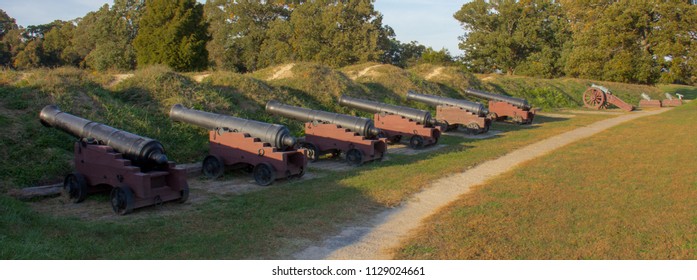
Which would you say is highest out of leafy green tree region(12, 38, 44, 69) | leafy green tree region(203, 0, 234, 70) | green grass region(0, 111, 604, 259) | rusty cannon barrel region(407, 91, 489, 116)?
leafy green tree region(203, 0, 234, 70)

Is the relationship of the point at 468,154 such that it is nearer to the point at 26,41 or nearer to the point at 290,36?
the point at 290,36

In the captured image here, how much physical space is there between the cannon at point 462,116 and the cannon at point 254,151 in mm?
7447

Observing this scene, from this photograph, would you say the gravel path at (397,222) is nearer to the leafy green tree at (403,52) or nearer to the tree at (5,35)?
the tree at (5,35)

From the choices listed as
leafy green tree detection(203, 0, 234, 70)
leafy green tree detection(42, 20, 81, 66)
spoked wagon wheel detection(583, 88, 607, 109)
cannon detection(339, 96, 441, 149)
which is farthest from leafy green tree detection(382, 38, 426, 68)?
cannon detection(339, 96, 441, 149)

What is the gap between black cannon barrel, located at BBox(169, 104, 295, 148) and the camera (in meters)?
7.36

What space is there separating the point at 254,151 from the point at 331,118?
2533mm

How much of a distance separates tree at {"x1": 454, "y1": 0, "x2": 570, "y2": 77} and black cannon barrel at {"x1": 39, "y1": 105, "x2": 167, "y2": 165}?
3822 centimetres

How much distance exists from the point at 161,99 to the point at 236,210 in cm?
613

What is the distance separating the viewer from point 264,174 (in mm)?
7191

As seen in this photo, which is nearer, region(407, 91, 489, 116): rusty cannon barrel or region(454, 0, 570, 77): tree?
region(407, 91, 489, 116): rusty cannon barrel

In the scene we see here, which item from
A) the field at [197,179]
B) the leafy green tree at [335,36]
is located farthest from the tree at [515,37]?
the field at [197,179]

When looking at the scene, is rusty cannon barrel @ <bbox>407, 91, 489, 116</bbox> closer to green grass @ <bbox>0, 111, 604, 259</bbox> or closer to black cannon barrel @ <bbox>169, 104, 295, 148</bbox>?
green grass @ <bbox>0, 111, 604, 259</bbox>

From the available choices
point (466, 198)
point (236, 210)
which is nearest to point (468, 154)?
point (466, 198)

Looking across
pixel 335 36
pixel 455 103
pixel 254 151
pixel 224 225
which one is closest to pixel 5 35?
pixel 335 36
